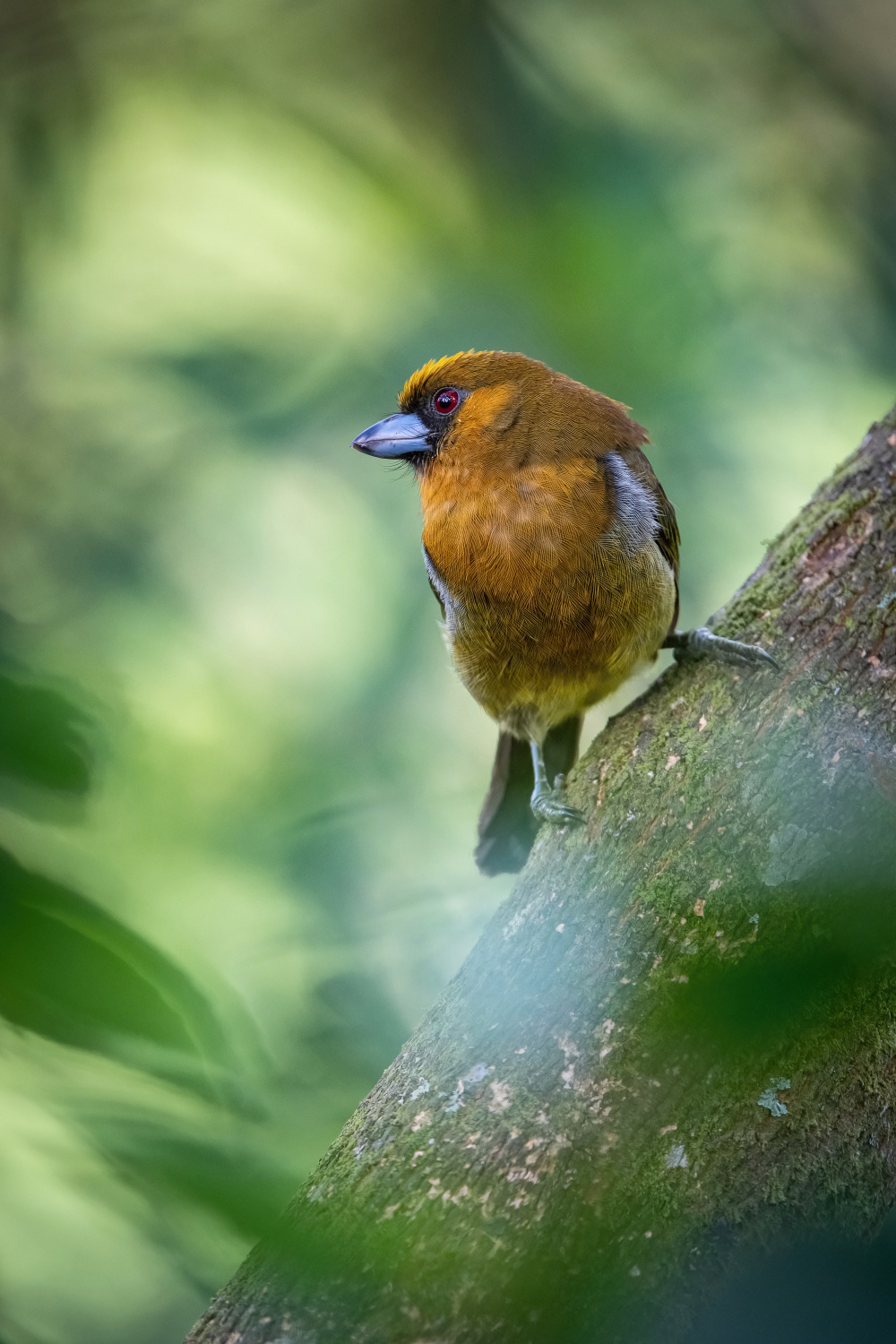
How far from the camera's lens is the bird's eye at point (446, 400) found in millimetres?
2938

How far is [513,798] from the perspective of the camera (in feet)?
10.1

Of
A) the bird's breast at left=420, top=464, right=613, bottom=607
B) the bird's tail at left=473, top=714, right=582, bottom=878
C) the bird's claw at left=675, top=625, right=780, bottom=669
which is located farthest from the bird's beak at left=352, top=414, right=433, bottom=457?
the bird's claw at left=675, top=625, right=780, bottom=669

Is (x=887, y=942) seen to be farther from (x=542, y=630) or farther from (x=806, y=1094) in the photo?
(x=542, y=630)

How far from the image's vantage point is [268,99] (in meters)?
3.31

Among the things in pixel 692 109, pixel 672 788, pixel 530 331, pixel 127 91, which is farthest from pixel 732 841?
pixel 127 91

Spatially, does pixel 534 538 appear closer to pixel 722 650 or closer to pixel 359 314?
pixel 722 650

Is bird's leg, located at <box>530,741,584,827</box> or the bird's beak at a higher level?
the bird's beak

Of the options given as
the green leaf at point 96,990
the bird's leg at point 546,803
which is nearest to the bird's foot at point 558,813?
the bird's leg at point 546,803

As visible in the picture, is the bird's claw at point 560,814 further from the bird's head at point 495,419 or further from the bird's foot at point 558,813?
the bird's head at point 495,419

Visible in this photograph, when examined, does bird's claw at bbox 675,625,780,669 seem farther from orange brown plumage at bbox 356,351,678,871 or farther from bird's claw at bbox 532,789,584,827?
bird's claw at bbox 532,789,584,827

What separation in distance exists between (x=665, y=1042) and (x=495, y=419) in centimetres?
238

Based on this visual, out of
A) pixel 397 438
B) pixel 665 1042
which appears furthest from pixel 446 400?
pixel 665 1042

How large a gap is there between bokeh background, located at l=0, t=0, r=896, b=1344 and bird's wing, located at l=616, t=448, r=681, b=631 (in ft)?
0.66

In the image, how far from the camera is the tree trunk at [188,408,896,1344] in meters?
0.61
